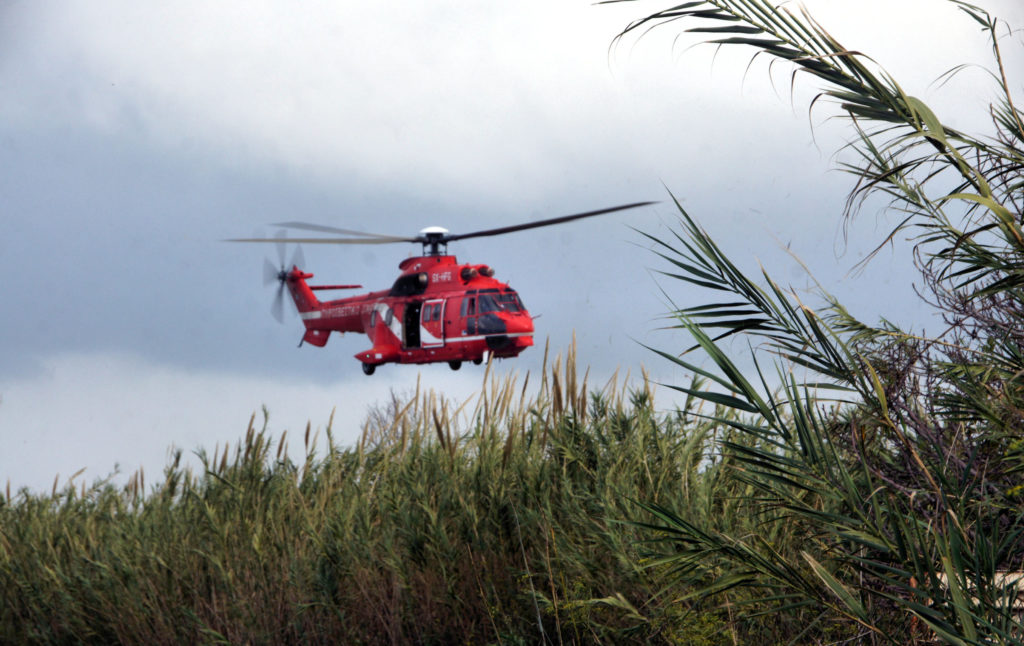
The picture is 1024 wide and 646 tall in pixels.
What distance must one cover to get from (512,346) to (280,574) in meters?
12.3

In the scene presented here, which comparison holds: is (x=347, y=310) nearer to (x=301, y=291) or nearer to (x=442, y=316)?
(x=301, y=291)

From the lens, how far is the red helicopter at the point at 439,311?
18.2 metres

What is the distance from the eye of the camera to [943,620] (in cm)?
307

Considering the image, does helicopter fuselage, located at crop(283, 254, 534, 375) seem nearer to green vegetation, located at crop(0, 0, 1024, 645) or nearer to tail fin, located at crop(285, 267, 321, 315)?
tail fin, located at crop(285, 267, 321, 315)

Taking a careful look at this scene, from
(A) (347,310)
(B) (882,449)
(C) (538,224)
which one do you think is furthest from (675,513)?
(A) (347,310)

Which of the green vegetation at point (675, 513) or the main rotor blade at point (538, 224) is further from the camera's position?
the main rotor blade at point (538, 224)

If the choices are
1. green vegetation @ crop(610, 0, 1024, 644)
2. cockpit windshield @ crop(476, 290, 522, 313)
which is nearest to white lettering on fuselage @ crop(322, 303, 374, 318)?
cockpit windshield @ crop(476, 290, 522, 313)

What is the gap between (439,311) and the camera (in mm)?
18812

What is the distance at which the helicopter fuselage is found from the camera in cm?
1822

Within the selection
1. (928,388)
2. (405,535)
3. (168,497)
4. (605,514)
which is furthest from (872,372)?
(168,497)

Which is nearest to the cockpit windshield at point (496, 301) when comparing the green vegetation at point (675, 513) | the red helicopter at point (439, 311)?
the red helicopter at point (439, 311)

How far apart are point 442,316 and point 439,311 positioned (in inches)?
6.0

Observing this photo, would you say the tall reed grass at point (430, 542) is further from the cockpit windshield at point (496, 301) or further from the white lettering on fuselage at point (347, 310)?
the white lettering on fuselage at point (347, 310)

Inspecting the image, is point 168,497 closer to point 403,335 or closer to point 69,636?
point 69,636
